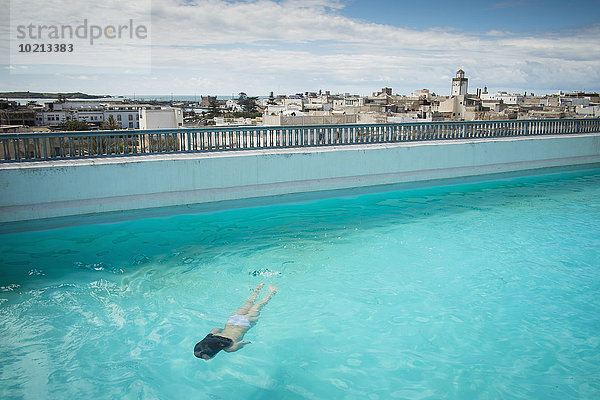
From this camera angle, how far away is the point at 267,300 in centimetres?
591

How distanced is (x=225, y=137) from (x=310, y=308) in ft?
21.0

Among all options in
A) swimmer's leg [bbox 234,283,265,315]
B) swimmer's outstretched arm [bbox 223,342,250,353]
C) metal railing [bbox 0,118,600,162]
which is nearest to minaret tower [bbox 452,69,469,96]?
metal railing [bbox 0,118,600,162]

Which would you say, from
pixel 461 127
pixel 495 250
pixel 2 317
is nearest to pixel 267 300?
pixel 2 317

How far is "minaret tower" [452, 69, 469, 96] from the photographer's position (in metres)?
53.5

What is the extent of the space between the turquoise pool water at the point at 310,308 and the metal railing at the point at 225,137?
77.0 inches

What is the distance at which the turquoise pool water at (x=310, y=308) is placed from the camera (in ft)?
14.4

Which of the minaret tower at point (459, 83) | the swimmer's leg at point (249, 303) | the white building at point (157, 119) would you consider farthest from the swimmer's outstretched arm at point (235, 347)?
the minaret tower at point (459, 83)

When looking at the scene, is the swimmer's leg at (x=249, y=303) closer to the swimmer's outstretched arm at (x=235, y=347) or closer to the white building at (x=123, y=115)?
the swimmer's outstretched arm at (x=235, y=347)

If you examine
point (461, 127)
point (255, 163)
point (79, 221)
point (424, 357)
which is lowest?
point (424, 357)

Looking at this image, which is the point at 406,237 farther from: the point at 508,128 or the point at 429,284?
the point at 508,128

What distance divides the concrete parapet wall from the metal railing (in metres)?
0.36

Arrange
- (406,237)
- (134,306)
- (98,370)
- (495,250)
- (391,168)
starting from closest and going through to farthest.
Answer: (98,370)
(134,306)
(495,250)
(406,237)
(391,168)

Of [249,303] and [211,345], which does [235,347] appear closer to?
[211,345]

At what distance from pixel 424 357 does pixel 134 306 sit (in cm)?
353
